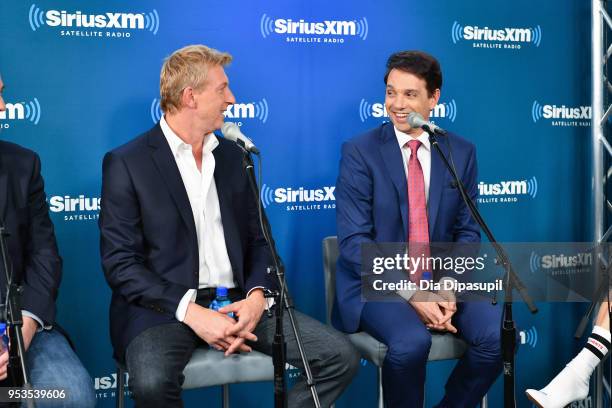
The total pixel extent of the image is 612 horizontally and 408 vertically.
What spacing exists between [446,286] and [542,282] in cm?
39

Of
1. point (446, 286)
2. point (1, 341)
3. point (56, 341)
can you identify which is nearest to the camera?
point (1, 341)

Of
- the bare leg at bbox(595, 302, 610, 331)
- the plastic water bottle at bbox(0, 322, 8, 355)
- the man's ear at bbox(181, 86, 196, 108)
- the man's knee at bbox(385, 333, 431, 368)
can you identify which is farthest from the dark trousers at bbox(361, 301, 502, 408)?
the plastic water bottle at bbox(0, 322, 8, 355)

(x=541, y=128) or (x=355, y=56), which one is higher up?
(x=355, y=56)

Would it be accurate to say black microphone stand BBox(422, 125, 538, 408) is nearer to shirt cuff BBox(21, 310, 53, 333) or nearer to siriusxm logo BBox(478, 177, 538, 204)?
shirt cuff BBox(21, 310, 53, 333)

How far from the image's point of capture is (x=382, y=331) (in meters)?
3.23

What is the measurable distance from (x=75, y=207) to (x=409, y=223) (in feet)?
4.99

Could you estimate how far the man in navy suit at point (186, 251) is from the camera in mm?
2961

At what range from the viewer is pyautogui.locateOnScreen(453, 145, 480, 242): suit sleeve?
3605 millimetres

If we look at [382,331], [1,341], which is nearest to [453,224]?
[382,331]

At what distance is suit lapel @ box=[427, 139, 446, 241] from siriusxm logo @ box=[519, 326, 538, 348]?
4.73 feet

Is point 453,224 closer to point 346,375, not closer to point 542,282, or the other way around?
point 542,282

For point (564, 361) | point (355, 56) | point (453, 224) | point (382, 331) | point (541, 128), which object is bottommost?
point (564, 361)

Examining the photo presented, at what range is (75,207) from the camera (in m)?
3.62

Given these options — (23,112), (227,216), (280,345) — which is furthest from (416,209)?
(23,112)
